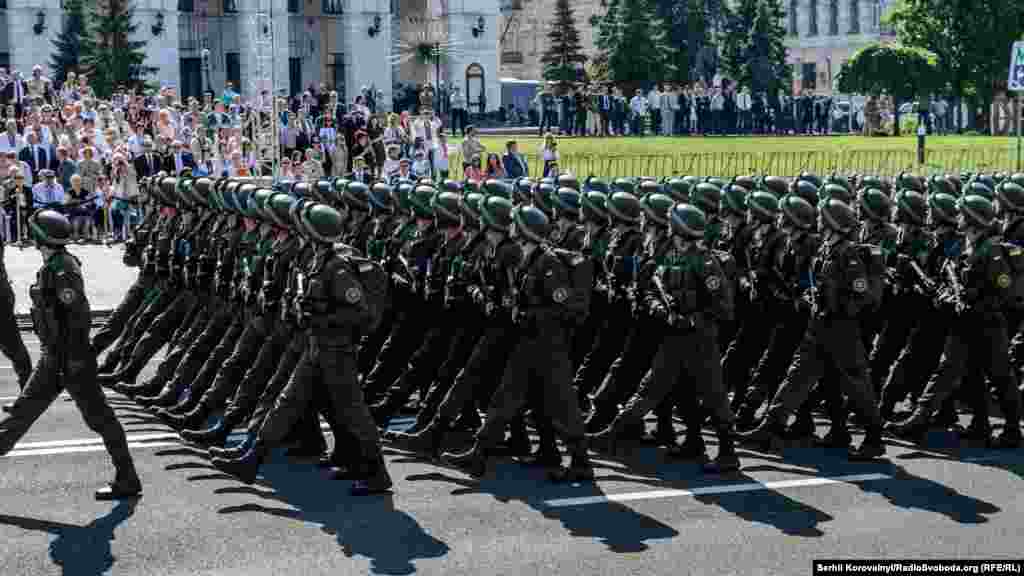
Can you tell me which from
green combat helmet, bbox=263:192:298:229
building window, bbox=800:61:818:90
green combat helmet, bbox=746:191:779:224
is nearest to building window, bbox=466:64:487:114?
building window, bbox=800:61:818:90

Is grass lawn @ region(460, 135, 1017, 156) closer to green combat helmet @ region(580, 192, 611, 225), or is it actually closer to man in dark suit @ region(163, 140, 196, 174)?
man in dark suit @ region(163, 140, 196, 174)

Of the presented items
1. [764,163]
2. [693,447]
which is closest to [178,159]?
[764,163]

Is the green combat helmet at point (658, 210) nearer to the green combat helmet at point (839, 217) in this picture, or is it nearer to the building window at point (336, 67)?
the green combat helmet at point (839, 217)

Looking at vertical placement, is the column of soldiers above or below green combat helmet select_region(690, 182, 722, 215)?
below

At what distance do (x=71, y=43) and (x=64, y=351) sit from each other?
153 ft

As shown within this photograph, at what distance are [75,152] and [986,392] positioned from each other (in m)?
17.4

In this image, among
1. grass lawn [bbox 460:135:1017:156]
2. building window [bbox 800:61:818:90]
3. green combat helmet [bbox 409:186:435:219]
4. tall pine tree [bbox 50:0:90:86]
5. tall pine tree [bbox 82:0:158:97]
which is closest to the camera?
green combat helmet [bbox 409:186:435:219]

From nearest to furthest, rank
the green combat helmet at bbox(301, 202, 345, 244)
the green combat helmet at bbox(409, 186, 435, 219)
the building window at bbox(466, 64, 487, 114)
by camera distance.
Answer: the green combat helmet at bbox(301, 202, 345, 244) → the green combat helmet at bbox(409, 186, 435, 219) → the building window at bbox(466, 64, 487, 114)

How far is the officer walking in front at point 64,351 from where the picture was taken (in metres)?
10.4

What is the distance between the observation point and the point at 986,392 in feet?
41.5

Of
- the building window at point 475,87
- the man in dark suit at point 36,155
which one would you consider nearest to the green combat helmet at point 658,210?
the man in dark suit at point 36,155

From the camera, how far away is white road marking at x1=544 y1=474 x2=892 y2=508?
35.1ft

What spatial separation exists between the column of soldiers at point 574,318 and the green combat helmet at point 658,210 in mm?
14

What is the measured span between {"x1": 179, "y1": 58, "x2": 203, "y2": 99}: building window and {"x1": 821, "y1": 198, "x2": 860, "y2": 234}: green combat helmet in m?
52.9
